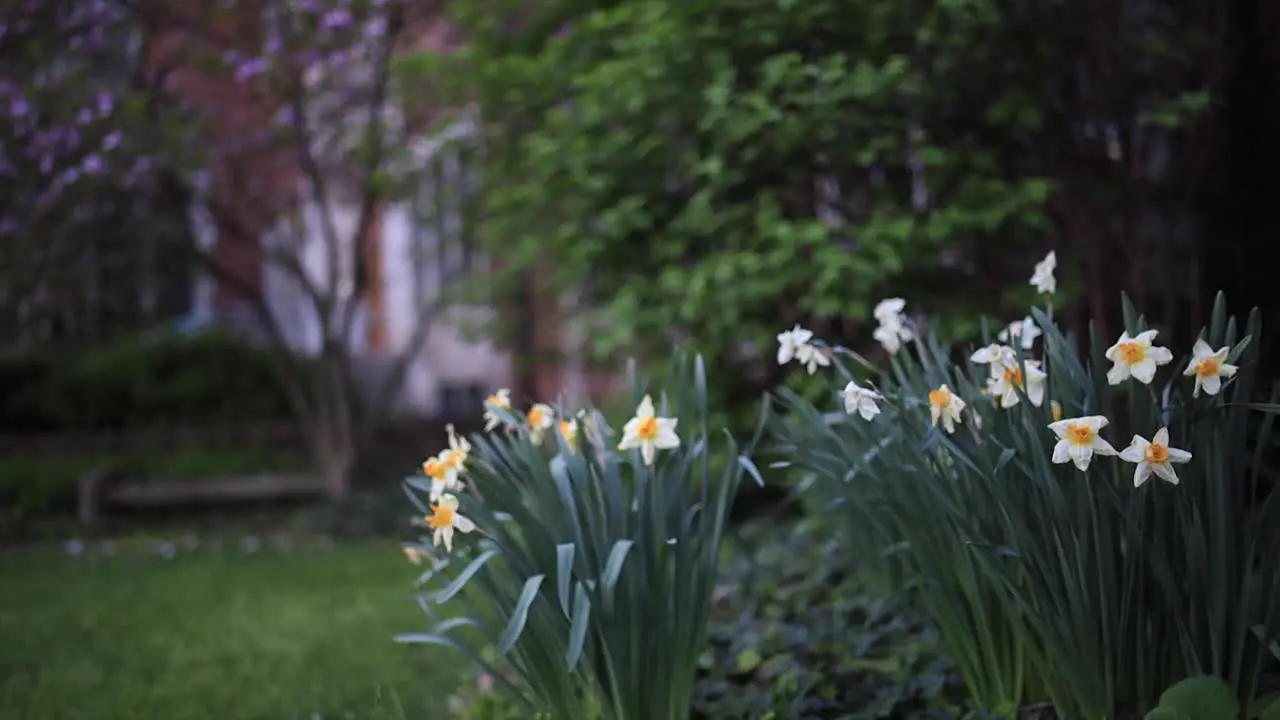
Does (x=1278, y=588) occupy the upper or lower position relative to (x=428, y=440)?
upper

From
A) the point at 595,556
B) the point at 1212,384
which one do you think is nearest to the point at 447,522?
the point at 595,556

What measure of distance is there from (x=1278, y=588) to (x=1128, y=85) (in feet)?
8.40

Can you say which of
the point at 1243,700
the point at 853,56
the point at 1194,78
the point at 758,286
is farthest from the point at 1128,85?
the point at 1243,700

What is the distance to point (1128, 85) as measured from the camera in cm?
388

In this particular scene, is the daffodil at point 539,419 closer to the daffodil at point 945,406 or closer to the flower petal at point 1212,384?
the daffodil at point 945,406

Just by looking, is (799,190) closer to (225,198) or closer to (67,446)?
(225,198)

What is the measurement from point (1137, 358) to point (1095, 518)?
1.03 ft

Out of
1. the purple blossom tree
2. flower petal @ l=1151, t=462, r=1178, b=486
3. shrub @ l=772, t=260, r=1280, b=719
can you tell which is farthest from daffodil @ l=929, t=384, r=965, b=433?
the purple blossom tree

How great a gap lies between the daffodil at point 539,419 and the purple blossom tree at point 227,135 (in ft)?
12.5

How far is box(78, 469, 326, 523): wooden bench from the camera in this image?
21.9 feet

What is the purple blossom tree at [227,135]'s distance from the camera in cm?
568

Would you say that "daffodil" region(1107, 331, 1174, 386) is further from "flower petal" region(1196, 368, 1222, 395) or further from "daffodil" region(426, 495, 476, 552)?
"daffodil" region(426, 495, 476, 552)

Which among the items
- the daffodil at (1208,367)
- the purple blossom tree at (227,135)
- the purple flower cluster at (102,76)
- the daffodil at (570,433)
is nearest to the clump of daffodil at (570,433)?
the daffodil at (570,433)

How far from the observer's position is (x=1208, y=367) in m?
1.85
